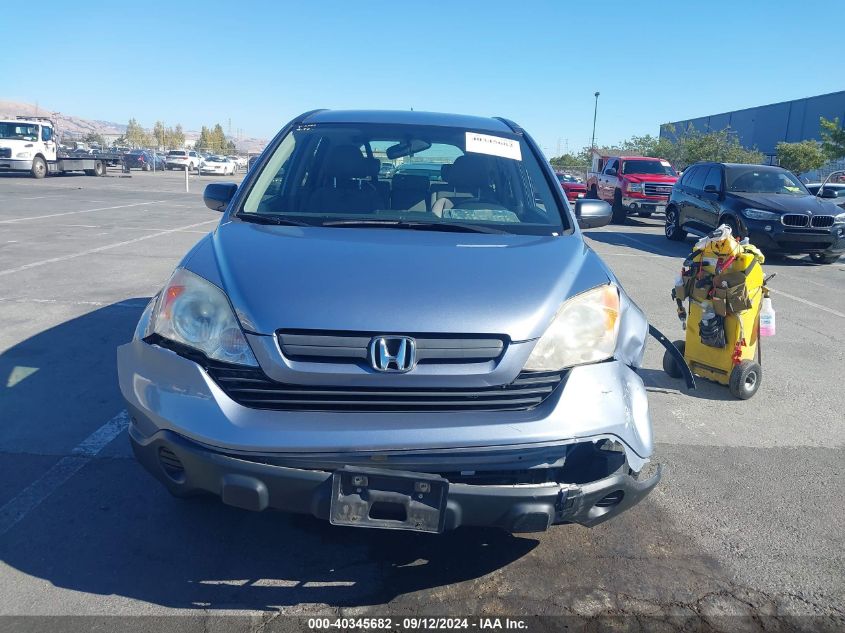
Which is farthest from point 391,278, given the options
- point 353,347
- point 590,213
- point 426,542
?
point 590,213

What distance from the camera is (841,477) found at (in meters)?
4.07

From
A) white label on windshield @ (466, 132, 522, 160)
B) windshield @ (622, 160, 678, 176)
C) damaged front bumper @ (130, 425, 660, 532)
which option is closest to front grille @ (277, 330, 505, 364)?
damaged front bumper @ (130, 425, 660, 532)

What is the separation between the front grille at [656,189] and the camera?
1950 cm

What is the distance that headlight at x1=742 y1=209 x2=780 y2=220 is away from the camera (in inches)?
495

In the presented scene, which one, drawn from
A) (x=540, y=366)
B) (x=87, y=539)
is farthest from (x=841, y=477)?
(x=87, y=539)

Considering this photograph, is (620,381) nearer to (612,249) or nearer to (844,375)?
(844,375)

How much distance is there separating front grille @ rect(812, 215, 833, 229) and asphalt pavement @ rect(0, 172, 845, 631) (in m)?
8.24

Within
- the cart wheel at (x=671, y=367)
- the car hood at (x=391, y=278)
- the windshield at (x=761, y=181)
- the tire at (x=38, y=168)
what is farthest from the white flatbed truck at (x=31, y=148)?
the car hood at (x=391, y=278)

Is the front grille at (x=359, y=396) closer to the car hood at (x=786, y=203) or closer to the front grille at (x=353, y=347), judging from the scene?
the front grille at (x=353, y=347)

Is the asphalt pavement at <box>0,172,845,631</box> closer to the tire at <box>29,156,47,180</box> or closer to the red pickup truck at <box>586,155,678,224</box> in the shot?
the red pickup truck at <box>586,155,678,224</box>

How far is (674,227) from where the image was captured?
51.9 feet

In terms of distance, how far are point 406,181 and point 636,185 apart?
16997 millimetres

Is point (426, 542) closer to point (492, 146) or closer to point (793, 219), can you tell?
point (492, 146)

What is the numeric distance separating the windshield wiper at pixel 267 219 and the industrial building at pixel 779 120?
48713mm
